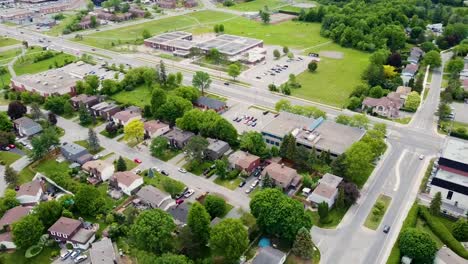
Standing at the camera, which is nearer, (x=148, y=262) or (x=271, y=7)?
(x=148, y=262)

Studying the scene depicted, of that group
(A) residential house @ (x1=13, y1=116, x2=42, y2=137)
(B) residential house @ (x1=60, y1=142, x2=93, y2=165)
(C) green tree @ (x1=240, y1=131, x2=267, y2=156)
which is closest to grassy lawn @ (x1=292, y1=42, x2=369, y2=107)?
(C) green tree @ (x1=240, y1=131, x2=267, y2=156)

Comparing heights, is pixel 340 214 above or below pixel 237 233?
below

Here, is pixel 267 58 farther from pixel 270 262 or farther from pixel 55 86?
pixel 270 262

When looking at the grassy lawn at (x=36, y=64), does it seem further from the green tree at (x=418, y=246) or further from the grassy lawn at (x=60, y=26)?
the green tree at (x=418, y=246)

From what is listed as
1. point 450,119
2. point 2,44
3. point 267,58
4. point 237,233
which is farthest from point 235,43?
point 237,233

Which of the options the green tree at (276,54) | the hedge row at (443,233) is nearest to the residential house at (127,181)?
the hedge row at (443,233)

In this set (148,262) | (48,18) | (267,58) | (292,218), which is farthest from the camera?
(48,18)

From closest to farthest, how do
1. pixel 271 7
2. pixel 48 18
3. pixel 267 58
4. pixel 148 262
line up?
pixel 148 262
pixel 267 58
pixel 48 18
pixel 271 7
